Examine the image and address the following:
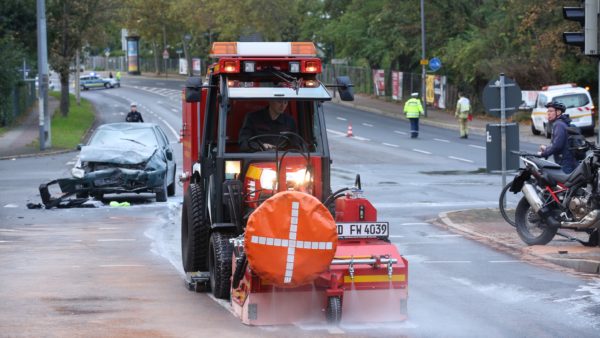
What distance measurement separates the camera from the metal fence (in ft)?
172

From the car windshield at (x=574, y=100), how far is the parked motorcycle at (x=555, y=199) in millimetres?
30836

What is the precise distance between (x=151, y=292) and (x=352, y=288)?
266 centimetres

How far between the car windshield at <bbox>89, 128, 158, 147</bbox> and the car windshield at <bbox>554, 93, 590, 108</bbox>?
24989 mm

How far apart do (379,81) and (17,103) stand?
2779 cm

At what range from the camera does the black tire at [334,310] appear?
988cm

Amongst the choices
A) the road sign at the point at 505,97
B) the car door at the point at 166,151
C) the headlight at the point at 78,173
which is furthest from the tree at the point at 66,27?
the road sign at the point at 505,97

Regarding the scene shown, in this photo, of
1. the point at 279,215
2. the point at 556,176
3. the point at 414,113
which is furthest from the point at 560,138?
the point at 414,113

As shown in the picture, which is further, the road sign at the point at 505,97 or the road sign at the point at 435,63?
the road sign at the point at 435,63

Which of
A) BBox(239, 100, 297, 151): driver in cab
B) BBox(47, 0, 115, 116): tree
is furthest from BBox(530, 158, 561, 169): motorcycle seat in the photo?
BBox(47, 0, 115, 116): tree

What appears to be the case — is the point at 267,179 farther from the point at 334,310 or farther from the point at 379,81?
the point at 379,81

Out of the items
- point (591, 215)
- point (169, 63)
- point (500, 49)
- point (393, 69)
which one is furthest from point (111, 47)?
point (591, 215)

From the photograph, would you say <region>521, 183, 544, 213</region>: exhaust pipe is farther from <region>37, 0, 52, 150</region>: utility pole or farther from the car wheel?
<region>37, 0, 52, 150</region>: utility pole

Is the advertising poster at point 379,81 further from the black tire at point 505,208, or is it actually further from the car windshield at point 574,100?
the black tire at point 505,208

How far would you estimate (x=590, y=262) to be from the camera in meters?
13.6
